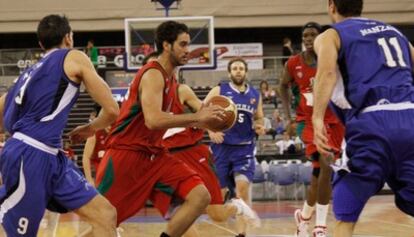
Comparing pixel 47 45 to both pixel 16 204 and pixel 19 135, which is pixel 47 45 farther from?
pixel 16 204

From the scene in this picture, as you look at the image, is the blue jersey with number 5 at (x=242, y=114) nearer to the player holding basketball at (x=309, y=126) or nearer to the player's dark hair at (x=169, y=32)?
the player holding basketball at (x=309, y=126)

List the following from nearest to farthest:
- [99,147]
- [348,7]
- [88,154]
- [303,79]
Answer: [348,7] < [303,79] < [88,154] < [99,147]

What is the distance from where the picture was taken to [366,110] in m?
4.61

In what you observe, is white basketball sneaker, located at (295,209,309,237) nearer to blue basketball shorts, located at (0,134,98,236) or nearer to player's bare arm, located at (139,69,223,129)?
player's bare arm, located at (139,69,223,129)

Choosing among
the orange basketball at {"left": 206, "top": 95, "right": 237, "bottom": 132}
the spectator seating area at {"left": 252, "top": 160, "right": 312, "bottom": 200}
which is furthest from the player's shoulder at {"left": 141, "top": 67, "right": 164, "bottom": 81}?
the spectator seating area at {"left": 252, "top": 160, "right": 312, "bottom": 200}

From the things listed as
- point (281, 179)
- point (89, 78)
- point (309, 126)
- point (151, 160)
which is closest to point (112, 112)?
point (89, 78)

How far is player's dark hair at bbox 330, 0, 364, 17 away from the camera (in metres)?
4.86

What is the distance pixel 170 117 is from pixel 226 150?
3799 millimetres

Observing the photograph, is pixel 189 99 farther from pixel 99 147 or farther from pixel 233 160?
pixel 99 147

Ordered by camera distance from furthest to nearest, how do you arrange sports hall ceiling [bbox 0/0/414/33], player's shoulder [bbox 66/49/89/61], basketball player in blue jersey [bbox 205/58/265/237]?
sports hall ceiling [bbox 0/0/414/33]
basketball player in blue jersey [bbox 205/58/265/237]
player's shoulder [bbox 66/49/89/61]

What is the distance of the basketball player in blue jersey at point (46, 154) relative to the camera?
4.97m

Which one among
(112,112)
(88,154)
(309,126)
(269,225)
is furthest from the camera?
(269,225)

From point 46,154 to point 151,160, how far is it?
1.19 metres

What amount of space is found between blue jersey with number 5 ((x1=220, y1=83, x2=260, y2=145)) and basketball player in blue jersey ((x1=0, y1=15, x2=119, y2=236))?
171 inches
